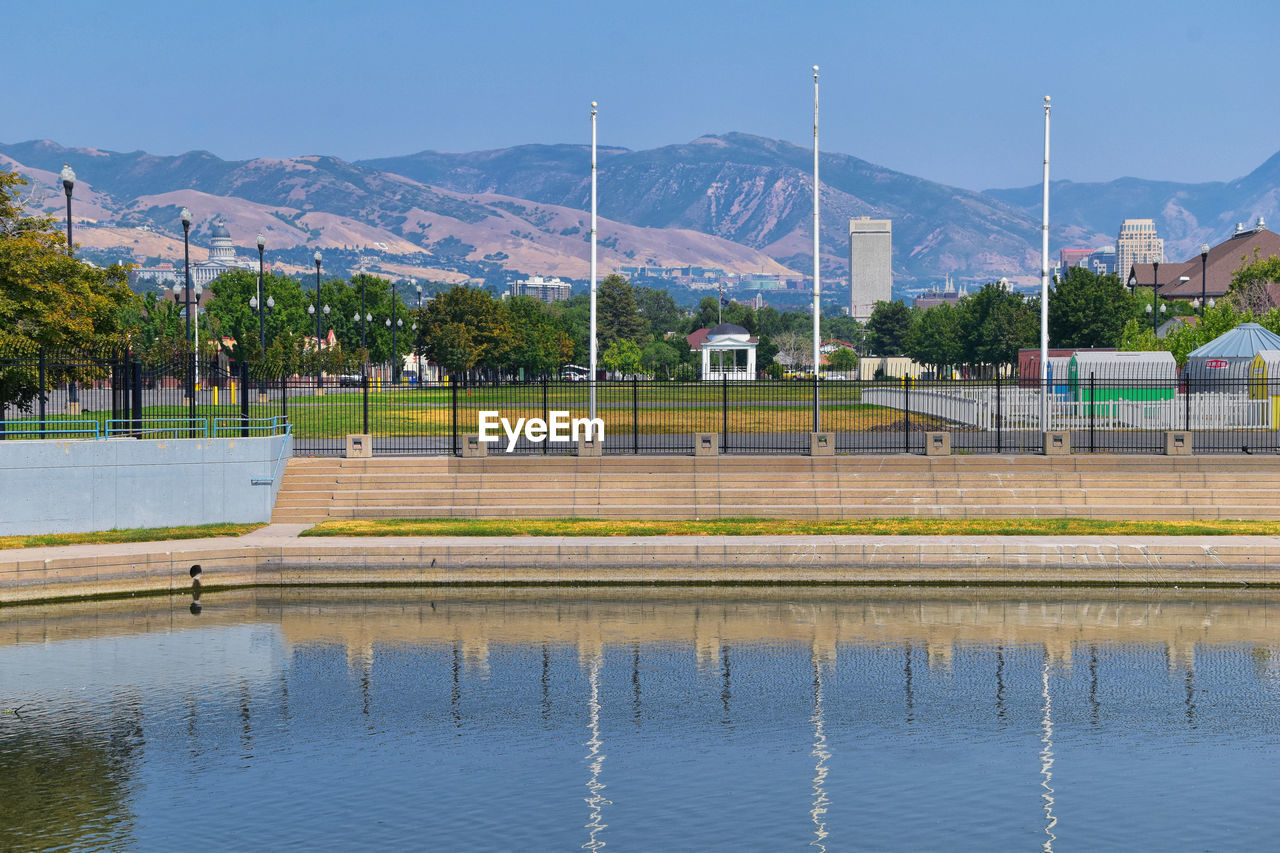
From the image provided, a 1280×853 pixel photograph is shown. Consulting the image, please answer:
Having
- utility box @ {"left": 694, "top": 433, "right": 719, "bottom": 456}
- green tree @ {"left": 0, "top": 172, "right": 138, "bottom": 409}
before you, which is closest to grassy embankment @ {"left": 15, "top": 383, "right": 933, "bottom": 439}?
green tree @ {"left": 0, "top": 172, "right": 138, "bottom": 409}

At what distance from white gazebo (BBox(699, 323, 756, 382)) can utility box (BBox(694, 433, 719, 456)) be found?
103809 millimetres

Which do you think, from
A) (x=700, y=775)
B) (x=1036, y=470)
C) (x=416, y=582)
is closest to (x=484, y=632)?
(x=416, y=582)

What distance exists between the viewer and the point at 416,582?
106ft

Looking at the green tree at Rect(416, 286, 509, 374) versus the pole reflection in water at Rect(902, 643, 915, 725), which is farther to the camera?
the green tree at Rect(416, 286, 509, 374)

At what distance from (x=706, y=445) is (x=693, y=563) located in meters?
9.33

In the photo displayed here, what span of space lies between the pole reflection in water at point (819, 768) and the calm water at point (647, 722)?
56 mm

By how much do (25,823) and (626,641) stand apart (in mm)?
12410

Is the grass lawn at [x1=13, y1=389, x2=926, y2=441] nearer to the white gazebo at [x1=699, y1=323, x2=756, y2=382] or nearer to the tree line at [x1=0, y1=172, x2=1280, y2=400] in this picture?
the tree line at [x1=0, y1=172, x2=1280, y2=400]

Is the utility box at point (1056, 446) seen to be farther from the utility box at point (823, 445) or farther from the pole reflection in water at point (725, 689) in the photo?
the pole reflection in water at point (725, 689)

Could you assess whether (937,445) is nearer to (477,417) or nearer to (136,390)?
(477,417)

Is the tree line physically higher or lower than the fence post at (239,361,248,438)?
higher

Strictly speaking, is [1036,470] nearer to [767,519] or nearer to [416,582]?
[767,519]

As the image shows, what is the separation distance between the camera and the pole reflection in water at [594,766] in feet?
53.4

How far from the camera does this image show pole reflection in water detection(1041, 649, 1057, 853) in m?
16.2
